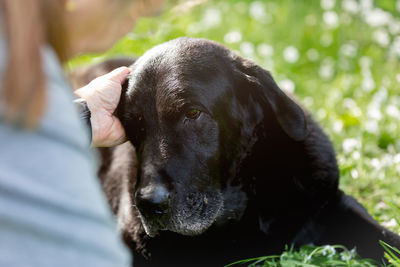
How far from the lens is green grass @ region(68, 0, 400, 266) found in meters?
3.44

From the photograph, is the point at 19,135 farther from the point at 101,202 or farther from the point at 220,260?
the point at 220,260

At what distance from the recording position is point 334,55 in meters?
4.92

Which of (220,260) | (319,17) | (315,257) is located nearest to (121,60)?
(220,260)

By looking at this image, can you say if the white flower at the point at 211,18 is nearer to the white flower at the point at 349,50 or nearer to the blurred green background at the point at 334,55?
the blurred green background at the point at 334,55

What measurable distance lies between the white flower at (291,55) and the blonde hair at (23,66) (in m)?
3.84

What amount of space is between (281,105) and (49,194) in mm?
1411

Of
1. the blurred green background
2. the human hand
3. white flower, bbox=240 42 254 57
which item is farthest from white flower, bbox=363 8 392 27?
the human hand

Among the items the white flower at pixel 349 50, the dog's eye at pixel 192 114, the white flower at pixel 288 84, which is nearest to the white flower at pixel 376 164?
the white flower at pixel 288 84

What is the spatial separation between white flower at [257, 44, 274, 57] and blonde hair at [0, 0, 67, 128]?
3835 millimetres

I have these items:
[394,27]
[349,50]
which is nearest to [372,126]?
[349,50]

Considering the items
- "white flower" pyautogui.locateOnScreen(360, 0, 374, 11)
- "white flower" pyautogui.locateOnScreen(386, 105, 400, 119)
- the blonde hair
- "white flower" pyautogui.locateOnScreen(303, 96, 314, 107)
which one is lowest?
"white flower" pyautogui.locateOnScreen(303, 96, 314, 107)

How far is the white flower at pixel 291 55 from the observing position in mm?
4875

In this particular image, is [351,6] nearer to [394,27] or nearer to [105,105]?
[394,27]

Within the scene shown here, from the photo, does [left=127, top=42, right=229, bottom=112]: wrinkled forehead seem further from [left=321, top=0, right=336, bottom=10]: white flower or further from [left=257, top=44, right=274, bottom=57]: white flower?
[left=321, top=0, right=336, bottom=10]: white flower
